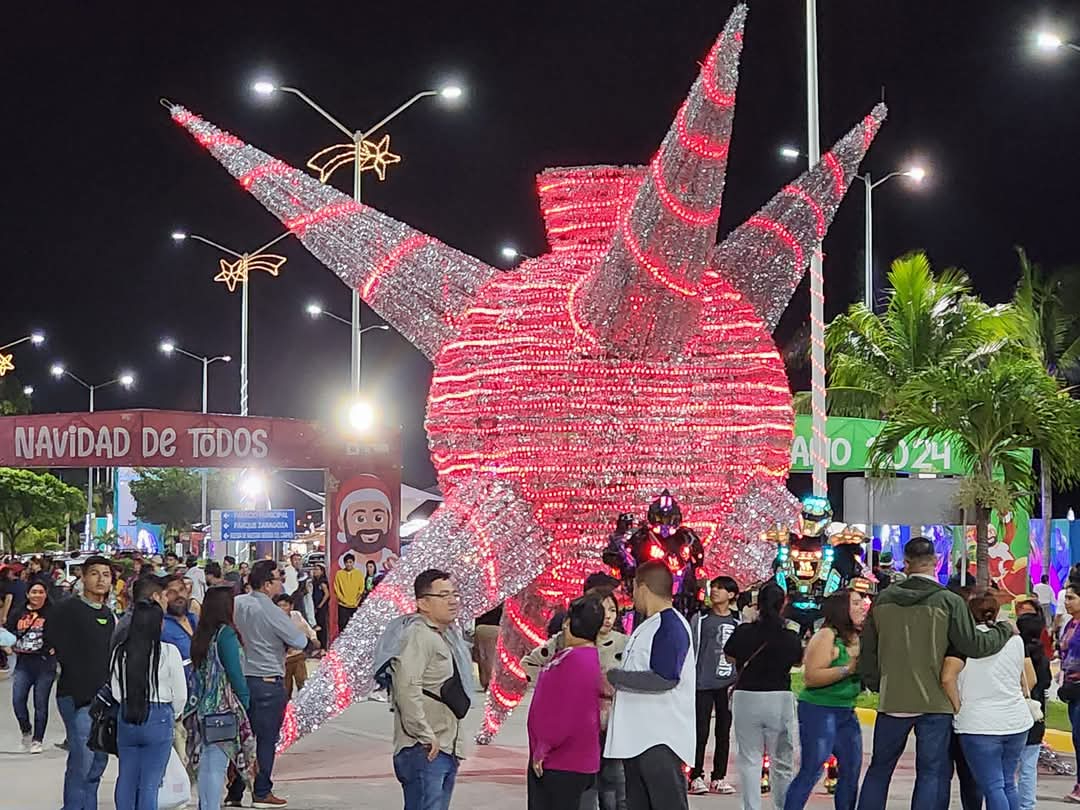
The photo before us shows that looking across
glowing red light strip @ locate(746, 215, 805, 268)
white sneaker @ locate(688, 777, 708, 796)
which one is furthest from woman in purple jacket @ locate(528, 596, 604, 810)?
glowing red light strip @ locate(746, 215, 805, 268)

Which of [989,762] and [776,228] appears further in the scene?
[776,228]

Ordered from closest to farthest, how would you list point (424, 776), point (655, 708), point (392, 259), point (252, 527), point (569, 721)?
point (655, 708) < point (569, 721) < point (424, 776) < point (392, 259) < point (252, 527)

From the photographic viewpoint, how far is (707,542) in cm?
1004

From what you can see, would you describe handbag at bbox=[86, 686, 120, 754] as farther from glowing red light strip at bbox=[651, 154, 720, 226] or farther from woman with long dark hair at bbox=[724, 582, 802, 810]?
glowing red light strip at bbox=[651, 154, 720, 226]

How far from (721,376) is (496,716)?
306 cm

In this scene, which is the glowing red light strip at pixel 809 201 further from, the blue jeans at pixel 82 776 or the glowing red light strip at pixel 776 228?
the blue jeans at pixel 82 776

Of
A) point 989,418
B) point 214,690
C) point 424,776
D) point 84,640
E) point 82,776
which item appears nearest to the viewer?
point 424,776

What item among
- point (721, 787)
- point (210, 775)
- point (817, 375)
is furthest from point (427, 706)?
point (817, 375)

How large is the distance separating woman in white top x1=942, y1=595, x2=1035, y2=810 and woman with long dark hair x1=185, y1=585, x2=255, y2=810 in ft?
11.7

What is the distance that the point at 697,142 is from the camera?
794cm

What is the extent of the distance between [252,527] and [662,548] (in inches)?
860

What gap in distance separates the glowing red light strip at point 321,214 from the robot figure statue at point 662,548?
2.99 metres

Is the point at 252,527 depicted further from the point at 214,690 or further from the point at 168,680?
the point at 168,680

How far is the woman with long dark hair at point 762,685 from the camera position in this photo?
856cm
